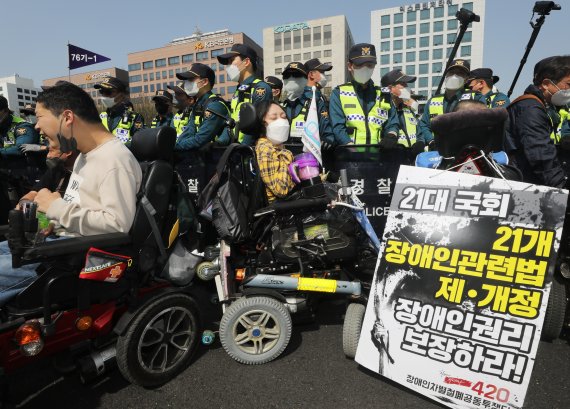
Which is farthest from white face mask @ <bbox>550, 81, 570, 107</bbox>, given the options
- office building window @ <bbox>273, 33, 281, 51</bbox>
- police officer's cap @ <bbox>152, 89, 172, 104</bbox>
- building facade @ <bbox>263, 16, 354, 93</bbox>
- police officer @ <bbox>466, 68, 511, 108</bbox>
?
office building window @ <bbox>273, 33, 281, 51</bbox>

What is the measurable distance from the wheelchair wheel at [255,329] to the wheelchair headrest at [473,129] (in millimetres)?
1510

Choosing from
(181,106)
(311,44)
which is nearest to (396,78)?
(181,106)

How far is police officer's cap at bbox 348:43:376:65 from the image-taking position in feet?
13.2

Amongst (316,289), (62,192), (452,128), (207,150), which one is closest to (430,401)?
(316,289)

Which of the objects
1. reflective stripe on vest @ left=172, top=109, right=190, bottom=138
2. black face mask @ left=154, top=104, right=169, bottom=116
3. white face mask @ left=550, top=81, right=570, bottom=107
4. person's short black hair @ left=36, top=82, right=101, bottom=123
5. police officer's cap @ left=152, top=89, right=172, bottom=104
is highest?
police officer's cap @ left=152, top=89, right=172, bottom=104

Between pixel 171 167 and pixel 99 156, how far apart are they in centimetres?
43

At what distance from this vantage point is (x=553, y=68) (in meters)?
2.76

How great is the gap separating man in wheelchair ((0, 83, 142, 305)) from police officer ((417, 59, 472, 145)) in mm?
4006

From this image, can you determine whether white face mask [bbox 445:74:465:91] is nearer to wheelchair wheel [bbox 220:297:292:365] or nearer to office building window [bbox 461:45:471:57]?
wheelchair wheel [bbox 220:297:292:365]

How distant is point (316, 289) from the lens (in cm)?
233

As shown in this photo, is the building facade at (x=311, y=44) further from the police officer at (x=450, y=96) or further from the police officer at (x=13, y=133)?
the police officer at (x=13, y=133)

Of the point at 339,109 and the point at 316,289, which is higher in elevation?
the point at 339,109

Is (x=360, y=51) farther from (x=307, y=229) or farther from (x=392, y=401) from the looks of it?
(x=392, y=401)

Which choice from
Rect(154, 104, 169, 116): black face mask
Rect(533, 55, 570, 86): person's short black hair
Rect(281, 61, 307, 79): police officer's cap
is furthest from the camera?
Rect(154, 104, 169, 116): black face mask
